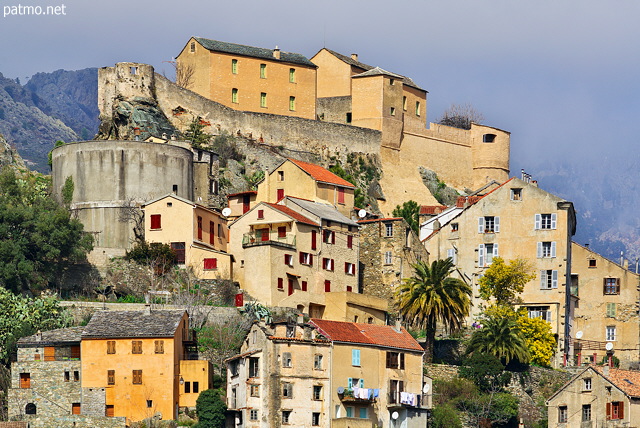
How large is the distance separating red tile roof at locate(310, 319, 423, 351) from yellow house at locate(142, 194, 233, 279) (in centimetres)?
1120

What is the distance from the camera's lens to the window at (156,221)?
3258 inches

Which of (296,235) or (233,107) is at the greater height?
(233,107)

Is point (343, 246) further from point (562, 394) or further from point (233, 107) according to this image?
point (233, 107)

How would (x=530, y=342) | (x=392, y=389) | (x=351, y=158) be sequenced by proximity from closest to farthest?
(x=392, y=389) < (x=530, y=342) < (x=351, y=158)

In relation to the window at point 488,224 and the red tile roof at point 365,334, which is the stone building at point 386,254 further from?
the red tile roof at point 365,334

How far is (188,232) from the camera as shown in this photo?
81875 mm

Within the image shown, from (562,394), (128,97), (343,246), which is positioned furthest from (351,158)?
(562,394)

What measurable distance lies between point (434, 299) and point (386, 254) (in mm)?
10263

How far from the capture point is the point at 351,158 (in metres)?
110

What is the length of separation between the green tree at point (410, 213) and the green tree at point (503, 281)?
47.1 feet

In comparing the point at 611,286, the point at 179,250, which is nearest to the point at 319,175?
the point at 179,250

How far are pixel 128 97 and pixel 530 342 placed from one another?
130 ft

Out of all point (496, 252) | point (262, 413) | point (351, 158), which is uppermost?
point (351, 158)

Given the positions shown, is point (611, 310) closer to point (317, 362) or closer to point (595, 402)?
point (595, 402)
